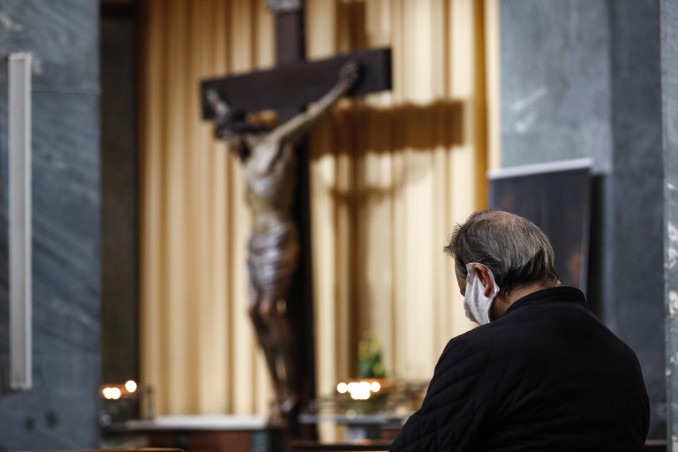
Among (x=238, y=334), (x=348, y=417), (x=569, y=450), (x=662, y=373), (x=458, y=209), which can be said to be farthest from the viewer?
(x=238, y=334)

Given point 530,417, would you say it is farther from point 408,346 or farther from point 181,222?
point 181,222

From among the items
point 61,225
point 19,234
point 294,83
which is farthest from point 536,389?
point 294,83

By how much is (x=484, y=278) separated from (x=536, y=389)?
0.97 feet

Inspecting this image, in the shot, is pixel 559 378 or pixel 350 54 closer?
pixel 559 378

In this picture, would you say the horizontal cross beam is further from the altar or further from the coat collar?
the coat collar

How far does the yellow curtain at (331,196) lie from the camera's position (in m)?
7.56

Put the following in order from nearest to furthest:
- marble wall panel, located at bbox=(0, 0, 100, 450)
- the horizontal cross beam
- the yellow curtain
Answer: marble wall panel, located at bbox=(0, 0, 100, 450), the horizontal cross beam, the yellow curtain

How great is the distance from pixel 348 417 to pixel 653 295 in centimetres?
204

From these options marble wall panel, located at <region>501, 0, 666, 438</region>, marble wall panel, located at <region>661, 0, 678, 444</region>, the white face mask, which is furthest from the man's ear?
marble wall panel, located at <region>501, 0, 666, 438</region>

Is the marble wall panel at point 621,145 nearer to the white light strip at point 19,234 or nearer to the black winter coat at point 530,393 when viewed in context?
the white light strip at point 19,234

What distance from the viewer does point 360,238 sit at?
790cm

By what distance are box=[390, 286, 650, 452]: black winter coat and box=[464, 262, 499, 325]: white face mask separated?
0.12 m

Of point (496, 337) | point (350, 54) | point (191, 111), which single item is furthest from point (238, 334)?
point (496, 337)

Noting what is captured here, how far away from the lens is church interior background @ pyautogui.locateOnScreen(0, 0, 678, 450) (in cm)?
464
